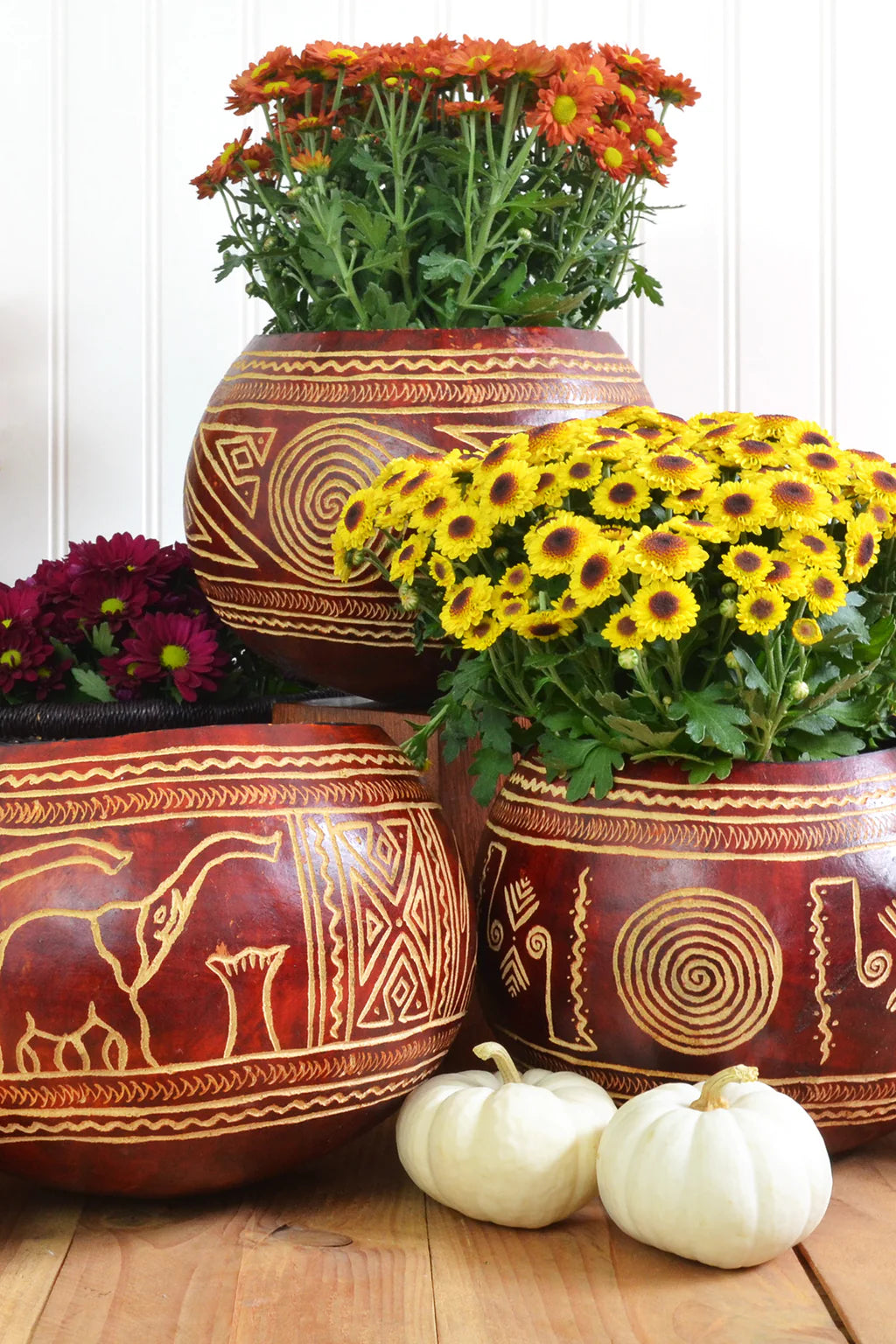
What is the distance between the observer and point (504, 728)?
3.72 feet

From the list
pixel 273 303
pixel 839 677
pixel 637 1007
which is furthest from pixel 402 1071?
pixel 273 303

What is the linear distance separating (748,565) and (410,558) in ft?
0.85

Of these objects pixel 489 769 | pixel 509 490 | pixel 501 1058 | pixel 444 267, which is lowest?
pixel 501 1058

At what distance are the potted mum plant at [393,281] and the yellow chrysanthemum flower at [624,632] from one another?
0.32 m

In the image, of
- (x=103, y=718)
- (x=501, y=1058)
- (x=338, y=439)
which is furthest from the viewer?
(x=103, y=718)

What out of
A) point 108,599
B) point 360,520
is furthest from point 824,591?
point 108,599

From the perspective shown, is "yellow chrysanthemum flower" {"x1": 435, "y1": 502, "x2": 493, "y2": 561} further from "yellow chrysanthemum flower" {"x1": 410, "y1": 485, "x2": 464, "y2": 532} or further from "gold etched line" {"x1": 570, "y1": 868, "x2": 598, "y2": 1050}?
"gold etched line" {"x1": 570, "y1": 868, "x2": 598, "y2": 1050}

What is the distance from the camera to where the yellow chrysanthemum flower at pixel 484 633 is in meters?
1.05

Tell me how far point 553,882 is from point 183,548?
0.72 metres

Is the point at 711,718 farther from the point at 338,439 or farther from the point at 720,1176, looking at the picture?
the point at 338,439

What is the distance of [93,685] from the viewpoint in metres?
1.49

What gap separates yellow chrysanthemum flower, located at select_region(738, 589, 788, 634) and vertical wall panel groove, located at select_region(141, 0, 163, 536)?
3.92ft

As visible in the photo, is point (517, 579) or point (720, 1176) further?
point (517, 579)

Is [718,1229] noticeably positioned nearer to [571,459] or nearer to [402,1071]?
[402,1071]
